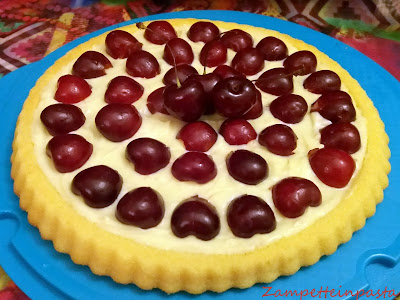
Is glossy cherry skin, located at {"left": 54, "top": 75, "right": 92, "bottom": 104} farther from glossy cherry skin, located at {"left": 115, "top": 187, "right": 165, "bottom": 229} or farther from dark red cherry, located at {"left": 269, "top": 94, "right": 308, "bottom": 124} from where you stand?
dark red cherry, located at {"left": 269, "top": 94, "right": 308, "bottom": 124}

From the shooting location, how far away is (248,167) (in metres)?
1.28

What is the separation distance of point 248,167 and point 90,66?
67 centimetres

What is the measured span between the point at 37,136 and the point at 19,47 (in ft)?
3.33

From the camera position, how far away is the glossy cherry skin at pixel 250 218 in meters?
1.18

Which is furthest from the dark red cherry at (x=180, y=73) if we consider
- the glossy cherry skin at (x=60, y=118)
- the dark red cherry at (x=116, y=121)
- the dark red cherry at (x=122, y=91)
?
the glossy cherry skin at (x=60, y=118)

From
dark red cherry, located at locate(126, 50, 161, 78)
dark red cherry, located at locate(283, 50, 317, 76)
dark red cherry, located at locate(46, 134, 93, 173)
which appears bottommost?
dark red cherry, located at locate(46, 134, 93, 173)

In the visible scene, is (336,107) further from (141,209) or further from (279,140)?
(141,209)

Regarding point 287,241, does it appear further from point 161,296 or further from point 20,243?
point 20,243

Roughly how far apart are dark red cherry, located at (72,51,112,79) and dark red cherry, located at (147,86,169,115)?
24 centimetres

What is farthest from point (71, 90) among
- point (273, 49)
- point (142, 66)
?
point (273, 49)

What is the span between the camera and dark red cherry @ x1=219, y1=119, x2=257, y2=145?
1382 millimetres

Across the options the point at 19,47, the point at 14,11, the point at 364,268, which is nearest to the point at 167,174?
the point at 364,268

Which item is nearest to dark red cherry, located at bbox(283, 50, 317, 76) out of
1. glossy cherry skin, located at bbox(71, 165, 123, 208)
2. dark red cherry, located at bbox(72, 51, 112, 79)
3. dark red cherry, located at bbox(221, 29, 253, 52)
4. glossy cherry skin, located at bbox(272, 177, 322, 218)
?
dark red cherry, located at bbox(221, 29, 253, 52)

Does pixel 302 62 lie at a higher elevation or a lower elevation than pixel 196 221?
higher
